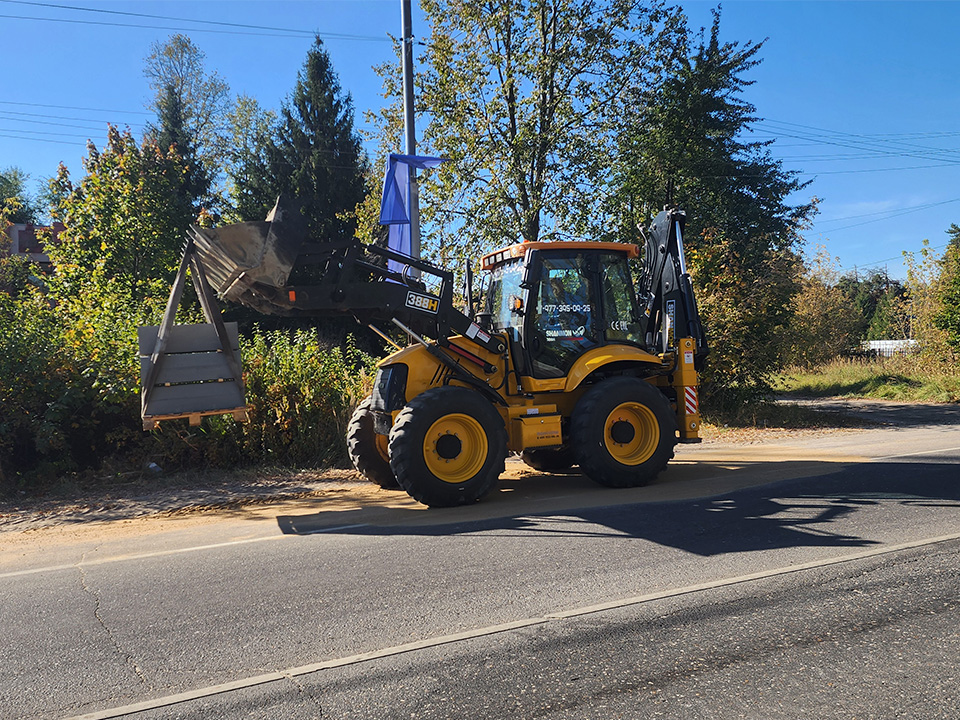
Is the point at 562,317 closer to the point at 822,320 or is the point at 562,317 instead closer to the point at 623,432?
the point at 623,432

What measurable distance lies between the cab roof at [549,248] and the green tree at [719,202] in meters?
8.11

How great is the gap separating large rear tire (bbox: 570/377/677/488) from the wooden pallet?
384 cm

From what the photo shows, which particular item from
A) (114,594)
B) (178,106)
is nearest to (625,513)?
(114,594)

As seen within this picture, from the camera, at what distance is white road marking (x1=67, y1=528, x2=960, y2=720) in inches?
143

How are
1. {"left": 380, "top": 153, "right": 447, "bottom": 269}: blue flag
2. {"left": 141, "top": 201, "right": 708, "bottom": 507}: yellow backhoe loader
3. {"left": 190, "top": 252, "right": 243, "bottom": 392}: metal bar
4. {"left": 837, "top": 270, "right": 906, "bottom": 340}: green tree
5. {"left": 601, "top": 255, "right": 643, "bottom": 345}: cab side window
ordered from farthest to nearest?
{"left": 837, "top": 270, "right": 906, "bottom": 340}: green tree < {"left": 380, "top": 153, "right": 447, "bottom": 269}: blue flag < {"left": 601, "top": 255, "right": 643, "bottom": 345}: cab side window < {"left": 190, "top": 252, "right": 243, "bottom": 392}: metal bar < {"left": 141, "top": 201, "right": 708, "bottom": 507}: yellow backhoe loader

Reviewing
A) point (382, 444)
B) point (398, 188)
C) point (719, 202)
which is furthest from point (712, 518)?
point (719, 202)

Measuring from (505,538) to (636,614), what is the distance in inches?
81.7

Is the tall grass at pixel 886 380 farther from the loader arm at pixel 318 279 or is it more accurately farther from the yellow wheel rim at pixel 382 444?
the loader arm at pixel 318 279

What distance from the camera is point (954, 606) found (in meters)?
4.66

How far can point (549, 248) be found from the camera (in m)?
8.98

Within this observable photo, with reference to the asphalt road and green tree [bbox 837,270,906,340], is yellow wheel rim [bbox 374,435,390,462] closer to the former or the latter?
the asphalt road

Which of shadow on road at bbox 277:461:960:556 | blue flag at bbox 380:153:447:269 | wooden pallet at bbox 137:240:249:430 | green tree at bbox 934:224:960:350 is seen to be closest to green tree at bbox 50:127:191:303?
blue flag at bbox 380:153:447:269

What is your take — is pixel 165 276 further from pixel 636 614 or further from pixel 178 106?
pixel 178 106

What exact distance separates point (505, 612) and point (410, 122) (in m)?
11.8
